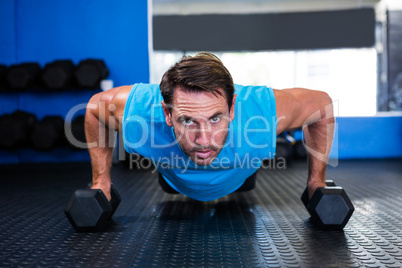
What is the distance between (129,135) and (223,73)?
41cm

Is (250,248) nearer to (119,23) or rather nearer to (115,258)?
(115,258)

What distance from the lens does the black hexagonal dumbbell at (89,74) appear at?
296 centimetres

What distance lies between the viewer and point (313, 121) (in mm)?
1358

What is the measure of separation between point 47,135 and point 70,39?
883 mm

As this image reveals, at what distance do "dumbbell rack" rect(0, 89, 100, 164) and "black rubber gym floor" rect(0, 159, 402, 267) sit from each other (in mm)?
1179

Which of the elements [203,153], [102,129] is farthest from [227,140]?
[102,129]

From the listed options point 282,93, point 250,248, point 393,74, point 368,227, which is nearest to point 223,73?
point 282,93

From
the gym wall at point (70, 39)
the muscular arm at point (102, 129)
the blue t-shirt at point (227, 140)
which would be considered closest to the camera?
the blue t-shirt at point (227, 140)

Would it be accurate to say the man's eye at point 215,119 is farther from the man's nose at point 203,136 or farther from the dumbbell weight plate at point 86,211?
the dumbbell weight plate at point 86,211

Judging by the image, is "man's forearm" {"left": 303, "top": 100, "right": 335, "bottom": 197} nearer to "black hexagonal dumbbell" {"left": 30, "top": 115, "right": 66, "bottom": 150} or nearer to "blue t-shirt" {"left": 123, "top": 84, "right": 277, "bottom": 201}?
"blue t-shirt" {"left": 123, "top": 84, "right": 277, "bottom": 201}

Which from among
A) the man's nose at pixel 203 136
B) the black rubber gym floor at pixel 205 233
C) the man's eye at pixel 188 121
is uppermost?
the man's eye at pixel 188 121

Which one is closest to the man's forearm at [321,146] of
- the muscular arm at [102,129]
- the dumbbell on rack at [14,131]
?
the muscular arm at [102,129]

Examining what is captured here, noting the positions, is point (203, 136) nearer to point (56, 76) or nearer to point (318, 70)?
point (56, 76)

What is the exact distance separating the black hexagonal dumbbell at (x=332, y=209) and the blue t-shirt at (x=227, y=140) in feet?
0.73
